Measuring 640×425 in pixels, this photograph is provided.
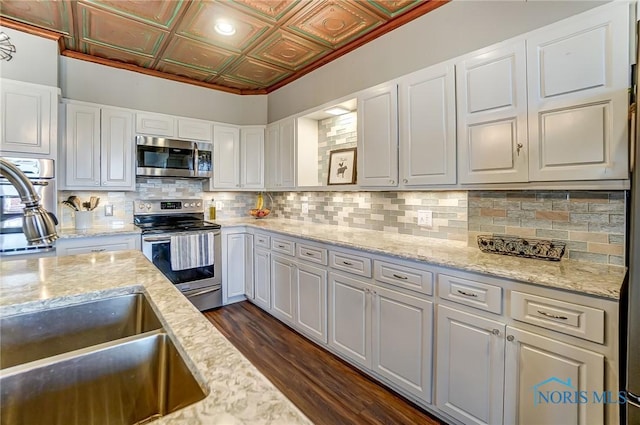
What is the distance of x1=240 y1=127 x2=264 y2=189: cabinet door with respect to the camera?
4.04m

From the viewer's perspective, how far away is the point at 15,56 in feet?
8.64

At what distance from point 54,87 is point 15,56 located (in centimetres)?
34

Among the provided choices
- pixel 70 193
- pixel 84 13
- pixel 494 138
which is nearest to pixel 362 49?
pixel 494 138

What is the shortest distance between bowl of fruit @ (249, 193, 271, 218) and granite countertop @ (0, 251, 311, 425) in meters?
2.37

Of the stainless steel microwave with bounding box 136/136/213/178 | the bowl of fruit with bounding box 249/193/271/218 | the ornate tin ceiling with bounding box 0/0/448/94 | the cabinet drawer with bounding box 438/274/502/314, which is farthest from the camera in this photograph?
the bowl of fruit with bounding box 249/193/271/218

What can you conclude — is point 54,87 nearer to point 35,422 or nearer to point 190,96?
point 190,96

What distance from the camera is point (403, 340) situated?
6.31ft

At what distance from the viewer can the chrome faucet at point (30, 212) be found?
77cm

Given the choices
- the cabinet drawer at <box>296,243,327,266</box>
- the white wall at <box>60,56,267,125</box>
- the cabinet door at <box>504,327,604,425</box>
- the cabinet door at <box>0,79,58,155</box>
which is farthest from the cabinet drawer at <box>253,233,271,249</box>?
the cabinet door at <box>504,327,604,425</box>

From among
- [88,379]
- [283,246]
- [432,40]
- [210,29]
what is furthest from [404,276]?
[210,29]

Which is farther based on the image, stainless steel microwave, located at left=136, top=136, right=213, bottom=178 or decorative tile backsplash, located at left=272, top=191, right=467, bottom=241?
stainless steel microwave, located at left=136, top=136, right=213, bottom=178

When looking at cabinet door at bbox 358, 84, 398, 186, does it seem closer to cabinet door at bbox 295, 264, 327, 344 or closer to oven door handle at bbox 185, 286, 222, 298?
cabinet door at bbox 295, 264, 327, 344

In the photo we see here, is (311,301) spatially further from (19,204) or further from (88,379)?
(19,204)

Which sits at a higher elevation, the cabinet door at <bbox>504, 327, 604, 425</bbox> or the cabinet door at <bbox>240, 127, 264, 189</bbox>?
the cabinet door at <bbox>240, 127, 264, 189</bbox>
